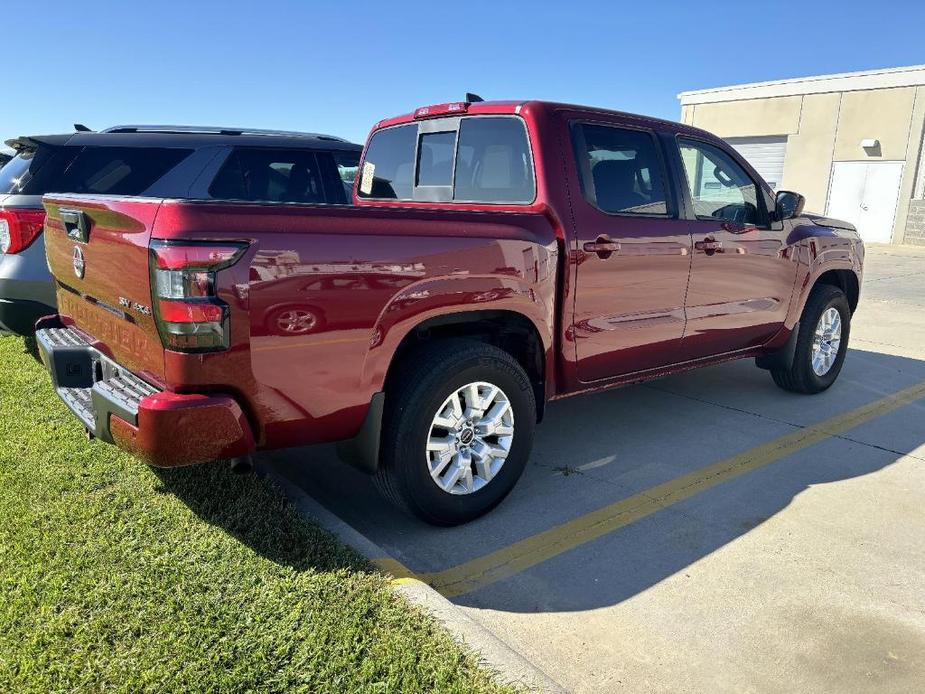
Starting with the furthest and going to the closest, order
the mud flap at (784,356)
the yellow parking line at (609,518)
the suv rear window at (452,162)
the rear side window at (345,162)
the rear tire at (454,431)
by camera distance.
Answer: the rear side window at (345,162) < the mud flap at (784,356) < the suv rear window at (452,162) < the rear tire at (454,431) < the yellow parking line at (609,518)

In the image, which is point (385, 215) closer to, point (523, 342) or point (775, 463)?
point (523, 342)

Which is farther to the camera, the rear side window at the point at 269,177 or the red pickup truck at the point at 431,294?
the rear side window at the point at 269,177

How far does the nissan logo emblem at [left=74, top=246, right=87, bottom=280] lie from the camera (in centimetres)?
325

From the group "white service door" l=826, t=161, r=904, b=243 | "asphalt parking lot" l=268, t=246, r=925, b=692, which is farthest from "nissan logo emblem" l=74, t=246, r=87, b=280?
"white service door" l=826, t=161, r=904, b=243

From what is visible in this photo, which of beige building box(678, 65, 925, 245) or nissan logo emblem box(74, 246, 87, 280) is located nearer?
nissan logo emblem box(74, 246, 87, 280)

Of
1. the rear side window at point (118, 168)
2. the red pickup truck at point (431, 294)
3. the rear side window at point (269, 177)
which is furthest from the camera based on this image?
the rear side window at point (269, 177)

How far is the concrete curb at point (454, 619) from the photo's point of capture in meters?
2.35

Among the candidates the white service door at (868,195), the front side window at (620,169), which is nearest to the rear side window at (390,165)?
the front side window at (620,169)

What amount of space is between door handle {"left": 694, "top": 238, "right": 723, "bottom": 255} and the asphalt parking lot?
1.22 meters

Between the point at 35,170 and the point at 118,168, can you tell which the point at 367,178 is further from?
the point at 35,170

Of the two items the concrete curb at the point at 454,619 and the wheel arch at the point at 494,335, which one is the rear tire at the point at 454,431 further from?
the concrete curb at the point at 454,619

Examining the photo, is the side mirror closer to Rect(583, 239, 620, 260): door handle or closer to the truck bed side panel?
Rect(583, 239, 620, 260): door handle

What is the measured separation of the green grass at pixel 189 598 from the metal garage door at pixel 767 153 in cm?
2577

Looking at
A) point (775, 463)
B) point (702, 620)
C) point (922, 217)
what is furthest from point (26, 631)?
point (922, 217)
